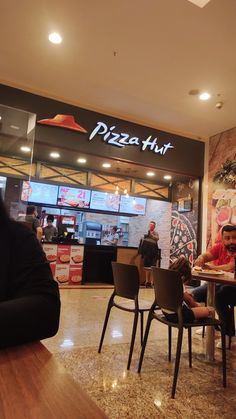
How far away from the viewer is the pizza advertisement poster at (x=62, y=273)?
6.00 meters

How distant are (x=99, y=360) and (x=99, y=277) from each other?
475 cm

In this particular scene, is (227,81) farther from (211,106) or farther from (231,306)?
(231,306)

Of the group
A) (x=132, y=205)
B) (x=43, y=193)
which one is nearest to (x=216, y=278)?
(x=43, y=193)

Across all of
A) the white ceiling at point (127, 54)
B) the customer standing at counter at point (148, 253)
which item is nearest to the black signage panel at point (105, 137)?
the white ceiling at point (127, 54)

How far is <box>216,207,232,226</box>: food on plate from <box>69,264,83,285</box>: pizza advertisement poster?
306 cm

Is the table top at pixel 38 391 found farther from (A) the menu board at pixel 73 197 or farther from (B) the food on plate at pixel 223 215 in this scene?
(A) the menu board at pixel 73 197

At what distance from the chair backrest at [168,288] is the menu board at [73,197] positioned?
600cm

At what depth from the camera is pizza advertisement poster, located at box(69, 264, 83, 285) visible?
20.3 feet

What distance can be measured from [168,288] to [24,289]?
155cm

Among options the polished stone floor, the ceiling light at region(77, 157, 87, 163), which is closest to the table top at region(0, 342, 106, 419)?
the polished stone floor

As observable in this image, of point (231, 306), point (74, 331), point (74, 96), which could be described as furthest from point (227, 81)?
point (74, 331)

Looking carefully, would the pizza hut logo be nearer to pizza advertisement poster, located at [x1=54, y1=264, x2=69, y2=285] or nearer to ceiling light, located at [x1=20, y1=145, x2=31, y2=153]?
ceiling light, located at [x1=20, y1=145, x2=31, y2=153]

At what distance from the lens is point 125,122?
237 inches

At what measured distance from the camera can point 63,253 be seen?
6.13 metres
